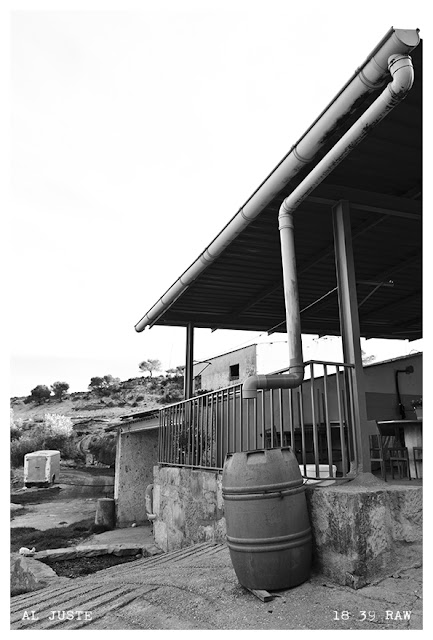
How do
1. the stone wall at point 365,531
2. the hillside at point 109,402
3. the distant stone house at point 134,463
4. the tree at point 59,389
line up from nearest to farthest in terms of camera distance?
the stone wall at point 365,531, the distant stone house at point 134,463, the hillside at point 109,402, the tree at point 59,389

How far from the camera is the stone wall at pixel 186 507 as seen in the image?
218 inches

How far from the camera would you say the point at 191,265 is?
6516 millimetres

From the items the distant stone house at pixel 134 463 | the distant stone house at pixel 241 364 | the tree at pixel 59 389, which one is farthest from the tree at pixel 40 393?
the distant stone house at pixel 134 463

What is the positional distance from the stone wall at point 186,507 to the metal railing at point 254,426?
20 centimetres

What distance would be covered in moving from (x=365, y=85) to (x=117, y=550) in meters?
8.31

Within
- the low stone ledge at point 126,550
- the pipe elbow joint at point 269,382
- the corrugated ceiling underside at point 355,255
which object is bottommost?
the low stone ledge at point 126,550

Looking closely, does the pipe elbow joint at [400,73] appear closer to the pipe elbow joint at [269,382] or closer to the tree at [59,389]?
the pipe elbow joint at [269,382]

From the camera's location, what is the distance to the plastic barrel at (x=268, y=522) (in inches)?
125

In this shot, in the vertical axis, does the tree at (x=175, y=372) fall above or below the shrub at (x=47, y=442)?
above

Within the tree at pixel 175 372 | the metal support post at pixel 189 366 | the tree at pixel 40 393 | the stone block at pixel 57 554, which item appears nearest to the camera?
the stone block at pixel 57 554

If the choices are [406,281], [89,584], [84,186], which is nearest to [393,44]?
[84,186]

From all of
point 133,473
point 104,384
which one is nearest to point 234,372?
point 133,473

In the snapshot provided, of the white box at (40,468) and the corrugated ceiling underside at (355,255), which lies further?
the white box at (40,468)

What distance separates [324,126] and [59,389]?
50.2m
